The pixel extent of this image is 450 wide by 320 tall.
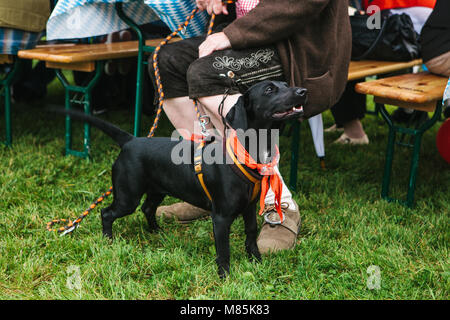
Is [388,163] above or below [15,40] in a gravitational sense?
below

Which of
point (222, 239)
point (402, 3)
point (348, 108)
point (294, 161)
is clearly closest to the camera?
point (222, 239)

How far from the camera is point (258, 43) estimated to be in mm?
2344

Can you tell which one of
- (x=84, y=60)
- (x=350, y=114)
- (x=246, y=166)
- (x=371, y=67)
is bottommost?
(x=350, y=114)

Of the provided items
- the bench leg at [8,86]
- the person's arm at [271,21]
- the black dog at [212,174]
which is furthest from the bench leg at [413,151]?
the bench leg at [8,86]

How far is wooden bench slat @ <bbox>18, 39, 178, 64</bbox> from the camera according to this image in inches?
140

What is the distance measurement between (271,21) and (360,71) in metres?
1.29

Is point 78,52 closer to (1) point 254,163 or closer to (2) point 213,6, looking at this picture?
(2) point 213,6

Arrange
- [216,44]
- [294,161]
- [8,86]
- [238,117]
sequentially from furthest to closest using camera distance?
[8,86] → [294,161] → [216,44] → [238,117]

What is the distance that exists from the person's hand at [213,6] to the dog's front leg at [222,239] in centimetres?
112

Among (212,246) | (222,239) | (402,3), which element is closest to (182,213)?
(212,246)

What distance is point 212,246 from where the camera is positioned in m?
2.43

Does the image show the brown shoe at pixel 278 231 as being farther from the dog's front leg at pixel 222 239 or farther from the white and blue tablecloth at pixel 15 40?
the white and blue tablecloth at pixel 15 40
